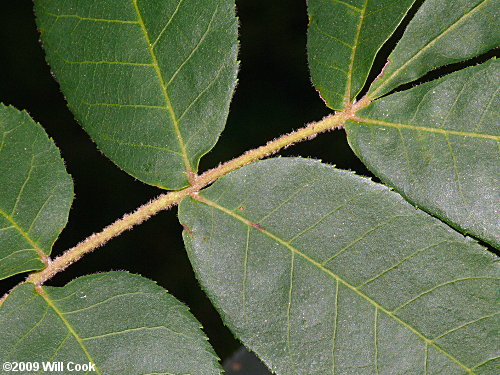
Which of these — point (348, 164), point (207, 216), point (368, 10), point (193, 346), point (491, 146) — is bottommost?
point (348, 164)

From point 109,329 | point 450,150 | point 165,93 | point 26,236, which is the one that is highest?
point 165,93

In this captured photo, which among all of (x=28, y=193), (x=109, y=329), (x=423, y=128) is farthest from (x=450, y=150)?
(x=28, y=193)

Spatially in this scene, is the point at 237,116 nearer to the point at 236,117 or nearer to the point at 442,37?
the point at 236,117

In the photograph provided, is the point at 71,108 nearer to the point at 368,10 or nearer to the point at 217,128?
the point at 217,128

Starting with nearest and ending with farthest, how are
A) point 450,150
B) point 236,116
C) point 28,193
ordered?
point 450,150, point 28,193, point 236,116

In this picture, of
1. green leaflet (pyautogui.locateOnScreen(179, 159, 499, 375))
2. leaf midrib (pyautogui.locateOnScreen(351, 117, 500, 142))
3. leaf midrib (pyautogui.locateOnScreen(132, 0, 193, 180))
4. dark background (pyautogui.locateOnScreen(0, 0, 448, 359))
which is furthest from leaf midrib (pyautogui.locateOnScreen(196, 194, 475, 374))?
dark background (pyautogui.locateOnScreen(0, 0, 448, 359))

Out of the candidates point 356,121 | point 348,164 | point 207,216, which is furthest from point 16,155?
point 348,164

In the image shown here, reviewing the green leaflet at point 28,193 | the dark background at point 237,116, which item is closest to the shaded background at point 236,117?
the dark background at point 237,116
